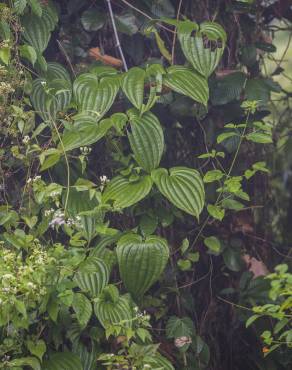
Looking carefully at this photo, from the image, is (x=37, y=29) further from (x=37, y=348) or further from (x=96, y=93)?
(x=37, y=348)

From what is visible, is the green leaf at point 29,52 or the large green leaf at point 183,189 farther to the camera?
the green leaf at point 29,52

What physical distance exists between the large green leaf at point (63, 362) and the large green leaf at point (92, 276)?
18 cm

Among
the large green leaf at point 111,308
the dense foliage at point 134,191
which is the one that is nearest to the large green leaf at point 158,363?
the dense foliage at point 134,191

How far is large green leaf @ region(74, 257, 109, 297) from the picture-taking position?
1.88 m

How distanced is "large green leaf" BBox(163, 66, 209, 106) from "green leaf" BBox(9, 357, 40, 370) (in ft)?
2.71

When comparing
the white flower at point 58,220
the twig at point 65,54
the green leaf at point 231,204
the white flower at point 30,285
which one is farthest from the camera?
the twig at point 65,54

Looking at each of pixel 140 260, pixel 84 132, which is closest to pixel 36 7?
pixel 84 132

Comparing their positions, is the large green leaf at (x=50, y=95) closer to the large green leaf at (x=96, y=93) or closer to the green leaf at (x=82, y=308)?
the large green leaf at (x=96, y=93)

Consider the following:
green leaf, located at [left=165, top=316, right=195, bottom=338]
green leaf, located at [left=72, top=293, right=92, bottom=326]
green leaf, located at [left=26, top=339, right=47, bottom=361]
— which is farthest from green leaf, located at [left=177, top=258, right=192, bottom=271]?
green leaf, located at [left=26, top=339, right=47, bottom=361]

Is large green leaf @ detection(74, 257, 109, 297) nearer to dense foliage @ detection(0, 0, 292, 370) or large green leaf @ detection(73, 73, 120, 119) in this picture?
dense foliage @ detection(0, 0, 292, 370)

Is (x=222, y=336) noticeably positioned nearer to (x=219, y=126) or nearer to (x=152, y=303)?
(x=152, y=303)

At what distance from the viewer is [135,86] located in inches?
81.7

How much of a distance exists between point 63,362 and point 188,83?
0.84m

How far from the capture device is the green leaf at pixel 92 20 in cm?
242
